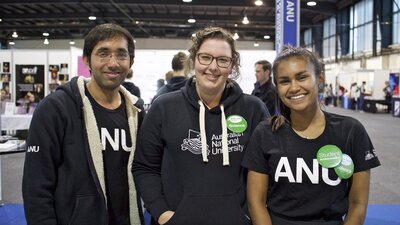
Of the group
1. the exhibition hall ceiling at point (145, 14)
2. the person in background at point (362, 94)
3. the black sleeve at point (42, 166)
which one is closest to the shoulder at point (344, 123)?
the black sleeve at point (42, 166)

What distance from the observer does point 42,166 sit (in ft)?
4.58

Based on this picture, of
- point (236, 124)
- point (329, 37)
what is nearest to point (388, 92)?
point (329, 37)

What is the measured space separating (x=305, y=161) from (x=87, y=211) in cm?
83

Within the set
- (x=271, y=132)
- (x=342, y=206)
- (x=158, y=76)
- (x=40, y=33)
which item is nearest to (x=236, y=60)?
(x=271, y=132)

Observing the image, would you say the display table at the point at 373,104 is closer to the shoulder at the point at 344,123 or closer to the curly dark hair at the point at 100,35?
the shoulder at the point at 344,123

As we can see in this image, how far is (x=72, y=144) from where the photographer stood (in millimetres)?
1462

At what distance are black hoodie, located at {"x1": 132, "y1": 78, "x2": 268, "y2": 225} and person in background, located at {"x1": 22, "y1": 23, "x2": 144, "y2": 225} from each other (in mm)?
110

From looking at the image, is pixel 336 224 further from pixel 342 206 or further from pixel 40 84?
pixel 40 84

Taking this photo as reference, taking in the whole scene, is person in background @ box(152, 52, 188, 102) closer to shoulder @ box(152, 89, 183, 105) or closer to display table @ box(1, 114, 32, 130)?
shoulder @ box(152, 89, 183, 105)

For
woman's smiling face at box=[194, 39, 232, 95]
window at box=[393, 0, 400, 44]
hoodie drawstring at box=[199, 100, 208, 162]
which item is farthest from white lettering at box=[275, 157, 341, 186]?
window at box=[393, 0, 400, 44]

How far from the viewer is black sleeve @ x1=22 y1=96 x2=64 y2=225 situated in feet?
4.53

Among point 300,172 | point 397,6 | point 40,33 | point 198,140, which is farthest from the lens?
point 40,33

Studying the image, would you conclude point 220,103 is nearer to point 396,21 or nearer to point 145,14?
point 396,21

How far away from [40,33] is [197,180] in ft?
85.3
